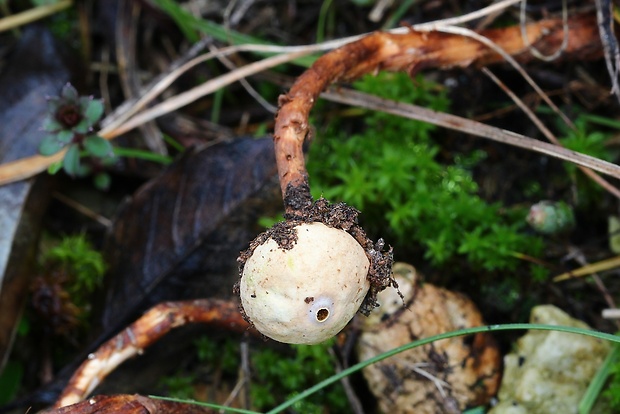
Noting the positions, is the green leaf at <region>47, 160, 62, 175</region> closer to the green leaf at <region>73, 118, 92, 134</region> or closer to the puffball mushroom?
the green leaf at <region>73, 118, 92, 134</region>

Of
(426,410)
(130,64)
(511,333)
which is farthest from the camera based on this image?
(130,64)

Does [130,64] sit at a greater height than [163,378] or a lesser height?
greater

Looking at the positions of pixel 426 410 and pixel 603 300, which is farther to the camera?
pixel 603 300

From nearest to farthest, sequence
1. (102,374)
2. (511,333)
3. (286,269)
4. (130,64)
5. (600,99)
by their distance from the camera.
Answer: (286,269) < (102,374) < (511,333) < (600,99) < (130,64)

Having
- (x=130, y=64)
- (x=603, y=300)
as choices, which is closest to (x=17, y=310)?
(x=130, y=64)

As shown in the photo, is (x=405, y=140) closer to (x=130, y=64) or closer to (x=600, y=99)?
(x=600, y=99)

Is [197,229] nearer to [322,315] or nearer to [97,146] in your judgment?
[97,146]

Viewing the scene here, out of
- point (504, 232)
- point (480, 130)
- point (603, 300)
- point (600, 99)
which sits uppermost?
point (600, 99)
